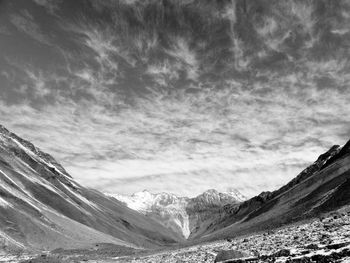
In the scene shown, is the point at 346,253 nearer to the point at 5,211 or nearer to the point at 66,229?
the point at 5,211

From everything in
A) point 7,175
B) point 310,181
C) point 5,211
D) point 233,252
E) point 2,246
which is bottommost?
point 233,252

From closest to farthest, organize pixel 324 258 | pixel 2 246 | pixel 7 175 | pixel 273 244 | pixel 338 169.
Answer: pixel 324 258 < pixel 273 244 < pixel 2 246 < pixel 338 169 < pixel 7 175

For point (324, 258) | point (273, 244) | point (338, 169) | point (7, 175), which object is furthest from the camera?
point (7, 175)

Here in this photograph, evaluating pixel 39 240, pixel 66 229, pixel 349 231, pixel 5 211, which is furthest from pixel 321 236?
pixel 66 229

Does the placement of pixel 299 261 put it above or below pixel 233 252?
below

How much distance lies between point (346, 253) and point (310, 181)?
Answer: 133m

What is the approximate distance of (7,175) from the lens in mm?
195375

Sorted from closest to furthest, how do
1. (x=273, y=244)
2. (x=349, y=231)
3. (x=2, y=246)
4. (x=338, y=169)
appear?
(x=349, y=231)
(x=273, y=244)
(x=2, y=246)
(x=338, y=169)

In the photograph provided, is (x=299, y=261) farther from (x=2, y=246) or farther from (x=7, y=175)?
(x=7, y=175)

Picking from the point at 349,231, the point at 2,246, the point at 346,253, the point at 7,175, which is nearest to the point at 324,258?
the point at 346,253

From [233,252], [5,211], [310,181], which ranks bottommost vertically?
[233,252]

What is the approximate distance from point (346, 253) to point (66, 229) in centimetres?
16068

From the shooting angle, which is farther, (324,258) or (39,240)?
(39,240)

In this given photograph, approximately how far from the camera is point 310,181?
14738 centimetres
